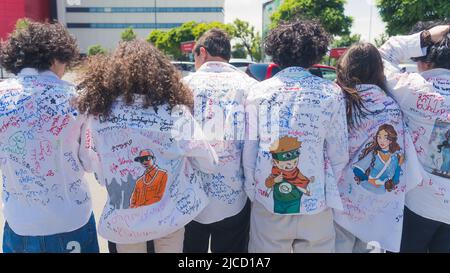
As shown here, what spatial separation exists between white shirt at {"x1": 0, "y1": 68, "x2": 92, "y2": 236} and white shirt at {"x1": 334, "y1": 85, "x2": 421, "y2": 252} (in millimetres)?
1519

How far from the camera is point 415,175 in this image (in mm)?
2109

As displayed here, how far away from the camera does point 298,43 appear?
212cm

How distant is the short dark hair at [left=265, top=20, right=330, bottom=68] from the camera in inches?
83.8

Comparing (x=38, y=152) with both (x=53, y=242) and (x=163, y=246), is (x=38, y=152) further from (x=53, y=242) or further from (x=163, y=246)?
(x=163, y=246)

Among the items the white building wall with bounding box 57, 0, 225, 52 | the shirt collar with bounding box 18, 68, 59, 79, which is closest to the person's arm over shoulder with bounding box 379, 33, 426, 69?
the shirt collar with bounding box 18, 68, 59, 79

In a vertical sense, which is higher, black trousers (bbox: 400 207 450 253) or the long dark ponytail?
the long dark ponytail

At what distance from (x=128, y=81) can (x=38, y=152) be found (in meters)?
0.57

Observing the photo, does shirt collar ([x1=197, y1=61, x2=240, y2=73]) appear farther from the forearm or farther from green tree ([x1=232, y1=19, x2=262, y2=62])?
green tree ([x1=232, y1=19, x2=262, y2=62])

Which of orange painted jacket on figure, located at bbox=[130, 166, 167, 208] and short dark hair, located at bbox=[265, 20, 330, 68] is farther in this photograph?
short dark hair, located at bbox=[265, 20, 330, 68]

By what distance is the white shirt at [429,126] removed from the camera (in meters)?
2.13

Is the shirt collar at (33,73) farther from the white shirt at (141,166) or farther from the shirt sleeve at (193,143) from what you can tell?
the shirt sleeve at (193,143)

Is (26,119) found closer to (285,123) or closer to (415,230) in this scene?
(285,123)

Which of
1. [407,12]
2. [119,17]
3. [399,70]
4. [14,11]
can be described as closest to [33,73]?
[399,70]

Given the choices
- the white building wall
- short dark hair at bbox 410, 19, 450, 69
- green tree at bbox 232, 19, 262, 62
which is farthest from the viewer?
the white building wall
